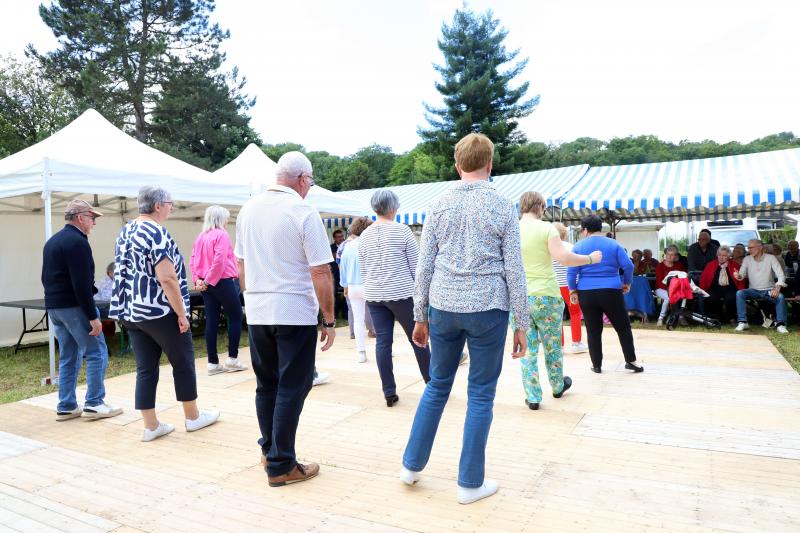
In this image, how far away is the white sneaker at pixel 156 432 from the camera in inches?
141

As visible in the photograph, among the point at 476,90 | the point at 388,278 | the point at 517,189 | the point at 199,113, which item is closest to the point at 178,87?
the point at 199,113

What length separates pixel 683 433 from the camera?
342 centimetres

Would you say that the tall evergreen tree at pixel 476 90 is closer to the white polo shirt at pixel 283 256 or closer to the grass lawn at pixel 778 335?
the grass lawn at pixel 778 335

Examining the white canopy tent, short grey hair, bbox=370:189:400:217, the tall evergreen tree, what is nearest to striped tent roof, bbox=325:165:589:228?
the white canopy tent

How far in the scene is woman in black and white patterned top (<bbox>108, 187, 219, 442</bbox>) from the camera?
338 cm

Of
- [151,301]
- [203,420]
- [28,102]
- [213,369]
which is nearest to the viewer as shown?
[151,301]

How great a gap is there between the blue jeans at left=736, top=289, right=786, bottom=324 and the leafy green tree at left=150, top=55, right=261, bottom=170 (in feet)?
71.9

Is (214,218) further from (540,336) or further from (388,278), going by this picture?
(540,336)

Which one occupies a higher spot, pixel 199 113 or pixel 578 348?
pixel 199 113

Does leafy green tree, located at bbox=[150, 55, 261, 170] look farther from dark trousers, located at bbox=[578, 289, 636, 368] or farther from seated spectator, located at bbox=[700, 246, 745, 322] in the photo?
dark trousers, located at bbox=[578, 289, 636, 368]

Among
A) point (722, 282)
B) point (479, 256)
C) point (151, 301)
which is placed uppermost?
point (479, 256)

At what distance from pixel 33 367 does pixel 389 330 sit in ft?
16.0

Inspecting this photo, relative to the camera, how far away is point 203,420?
12.5 feet

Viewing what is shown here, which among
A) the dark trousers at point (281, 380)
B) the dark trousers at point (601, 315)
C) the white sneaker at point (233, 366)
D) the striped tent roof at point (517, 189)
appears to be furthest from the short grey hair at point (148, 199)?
the striped tent roof at point (517, 189)
